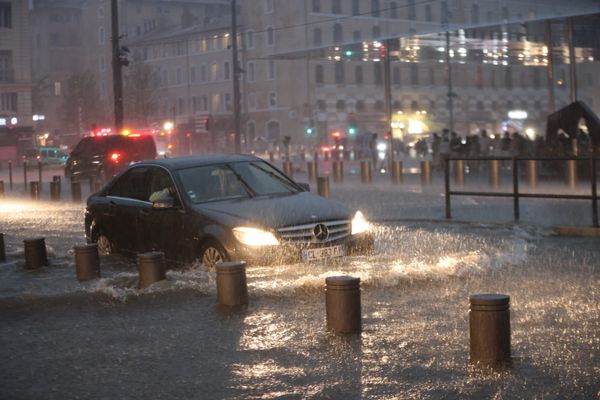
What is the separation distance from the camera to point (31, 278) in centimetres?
1278

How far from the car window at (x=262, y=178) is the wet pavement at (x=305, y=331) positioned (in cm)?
132

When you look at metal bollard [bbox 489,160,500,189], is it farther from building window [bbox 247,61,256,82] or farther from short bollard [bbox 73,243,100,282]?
building window [bbox 247,61,256,82]

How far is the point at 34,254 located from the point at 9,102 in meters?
77.3

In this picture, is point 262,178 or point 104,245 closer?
point 262,178

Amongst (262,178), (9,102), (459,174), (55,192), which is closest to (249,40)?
(9,102)

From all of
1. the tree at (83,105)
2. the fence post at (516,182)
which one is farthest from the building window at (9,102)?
the fence post at (516,182)

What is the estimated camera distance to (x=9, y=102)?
289ft

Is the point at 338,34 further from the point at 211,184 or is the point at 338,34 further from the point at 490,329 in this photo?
the point at 490,329

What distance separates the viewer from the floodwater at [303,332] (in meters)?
6.76

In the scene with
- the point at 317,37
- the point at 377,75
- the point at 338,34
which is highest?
the point at 338,34

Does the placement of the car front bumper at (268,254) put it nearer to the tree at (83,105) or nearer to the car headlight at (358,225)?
the car headlight at (358,225)

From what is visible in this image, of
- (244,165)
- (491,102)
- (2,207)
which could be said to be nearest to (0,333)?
(244,165)

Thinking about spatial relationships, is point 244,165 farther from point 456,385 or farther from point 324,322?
point 456,385

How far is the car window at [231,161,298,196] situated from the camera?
1298 centimetres
